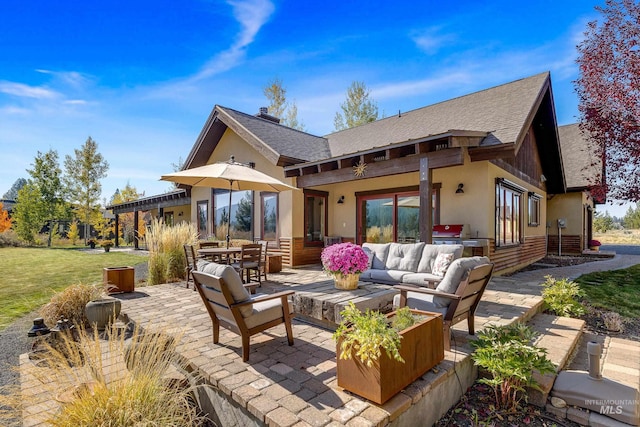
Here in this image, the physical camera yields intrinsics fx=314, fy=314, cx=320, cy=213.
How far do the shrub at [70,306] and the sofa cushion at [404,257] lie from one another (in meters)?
4.57

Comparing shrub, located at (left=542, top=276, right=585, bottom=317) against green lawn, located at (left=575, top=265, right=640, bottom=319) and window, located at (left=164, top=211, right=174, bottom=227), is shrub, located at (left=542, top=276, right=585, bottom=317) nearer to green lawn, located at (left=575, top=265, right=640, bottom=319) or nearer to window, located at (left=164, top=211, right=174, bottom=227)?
green lawn, located at (left=575, top=265, right=640, bottom=319)

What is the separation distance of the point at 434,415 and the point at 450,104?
9768mm

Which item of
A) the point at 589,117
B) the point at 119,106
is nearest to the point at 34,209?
the point at 119,106

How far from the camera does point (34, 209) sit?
2016cm

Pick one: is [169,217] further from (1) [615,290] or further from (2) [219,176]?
(1) [615,290]

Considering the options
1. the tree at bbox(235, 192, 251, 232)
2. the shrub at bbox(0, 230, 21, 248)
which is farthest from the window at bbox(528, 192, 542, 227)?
the shrub at bbox(0, 230, 21, 248)

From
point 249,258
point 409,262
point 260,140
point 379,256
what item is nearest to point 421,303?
point 409,262

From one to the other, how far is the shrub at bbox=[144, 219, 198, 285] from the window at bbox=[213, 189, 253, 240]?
10.6 ft

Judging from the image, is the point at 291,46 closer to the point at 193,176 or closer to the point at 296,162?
the point at 296,162

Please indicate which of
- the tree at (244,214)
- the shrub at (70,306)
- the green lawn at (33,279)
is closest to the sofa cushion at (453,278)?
the shrub at (70,306)

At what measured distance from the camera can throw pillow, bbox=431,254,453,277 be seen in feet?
15.3

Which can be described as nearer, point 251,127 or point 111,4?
point 111,4

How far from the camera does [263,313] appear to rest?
3049 millimetres

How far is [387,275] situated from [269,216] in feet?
17.0
